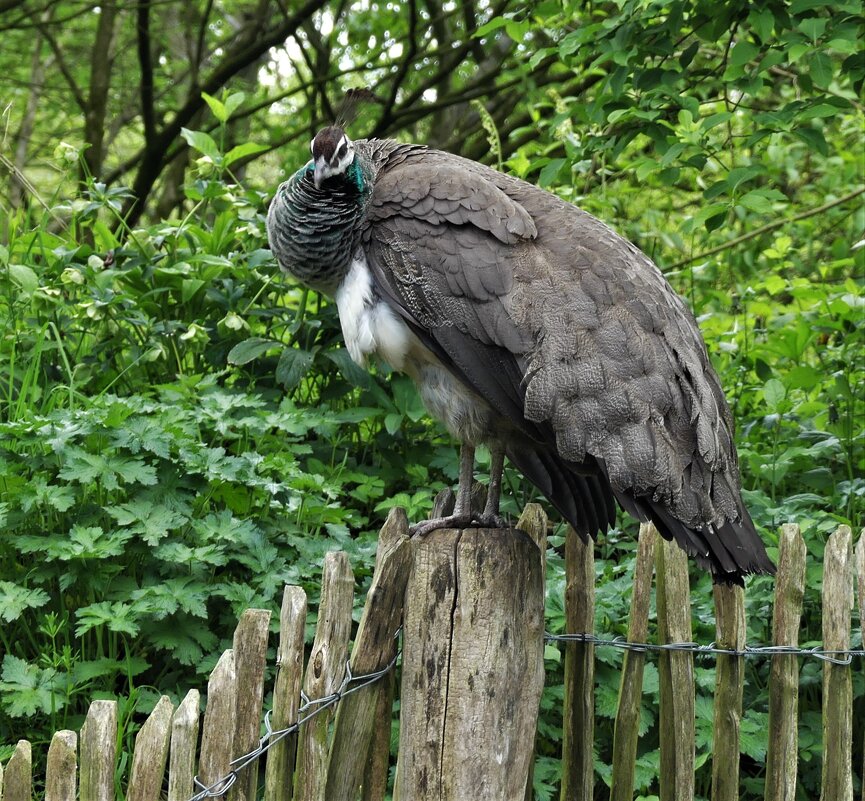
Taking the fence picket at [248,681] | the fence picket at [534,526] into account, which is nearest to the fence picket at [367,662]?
the fence picket at [248,681]

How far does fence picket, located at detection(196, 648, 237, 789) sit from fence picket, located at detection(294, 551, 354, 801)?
0.76 ft

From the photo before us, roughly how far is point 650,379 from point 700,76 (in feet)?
7.33

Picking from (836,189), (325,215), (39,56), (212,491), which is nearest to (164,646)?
(212,491)

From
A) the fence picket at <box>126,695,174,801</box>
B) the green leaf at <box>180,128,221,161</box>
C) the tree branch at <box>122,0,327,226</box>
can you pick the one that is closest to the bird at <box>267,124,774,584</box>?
the fence picket at <box>126,695,174,801</box>

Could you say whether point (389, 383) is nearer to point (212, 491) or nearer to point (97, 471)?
point (212, 491)

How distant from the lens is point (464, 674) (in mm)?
2428

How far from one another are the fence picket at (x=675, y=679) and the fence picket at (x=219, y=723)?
1.19 metres

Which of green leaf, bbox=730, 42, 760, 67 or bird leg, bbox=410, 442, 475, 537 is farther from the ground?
green leaf, bbox=730, 42, 760, 67

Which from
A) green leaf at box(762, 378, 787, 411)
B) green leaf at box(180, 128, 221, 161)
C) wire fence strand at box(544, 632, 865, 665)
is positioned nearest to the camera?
wire fence strand at box(544, 632, 865, 665)

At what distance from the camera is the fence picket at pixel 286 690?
2160mm

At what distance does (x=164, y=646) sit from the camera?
10.1ft

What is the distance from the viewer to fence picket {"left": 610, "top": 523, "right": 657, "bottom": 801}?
2.69m

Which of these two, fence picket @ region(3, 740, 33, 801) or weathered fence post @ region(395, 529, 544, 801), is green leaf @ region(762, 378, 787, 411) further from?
fence picket @ region(3, 740, 33, 801)

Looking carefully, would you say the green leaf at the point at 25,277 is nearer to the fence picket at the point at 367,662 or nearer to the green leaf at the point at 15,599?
the green leaf at the point at 15,599
